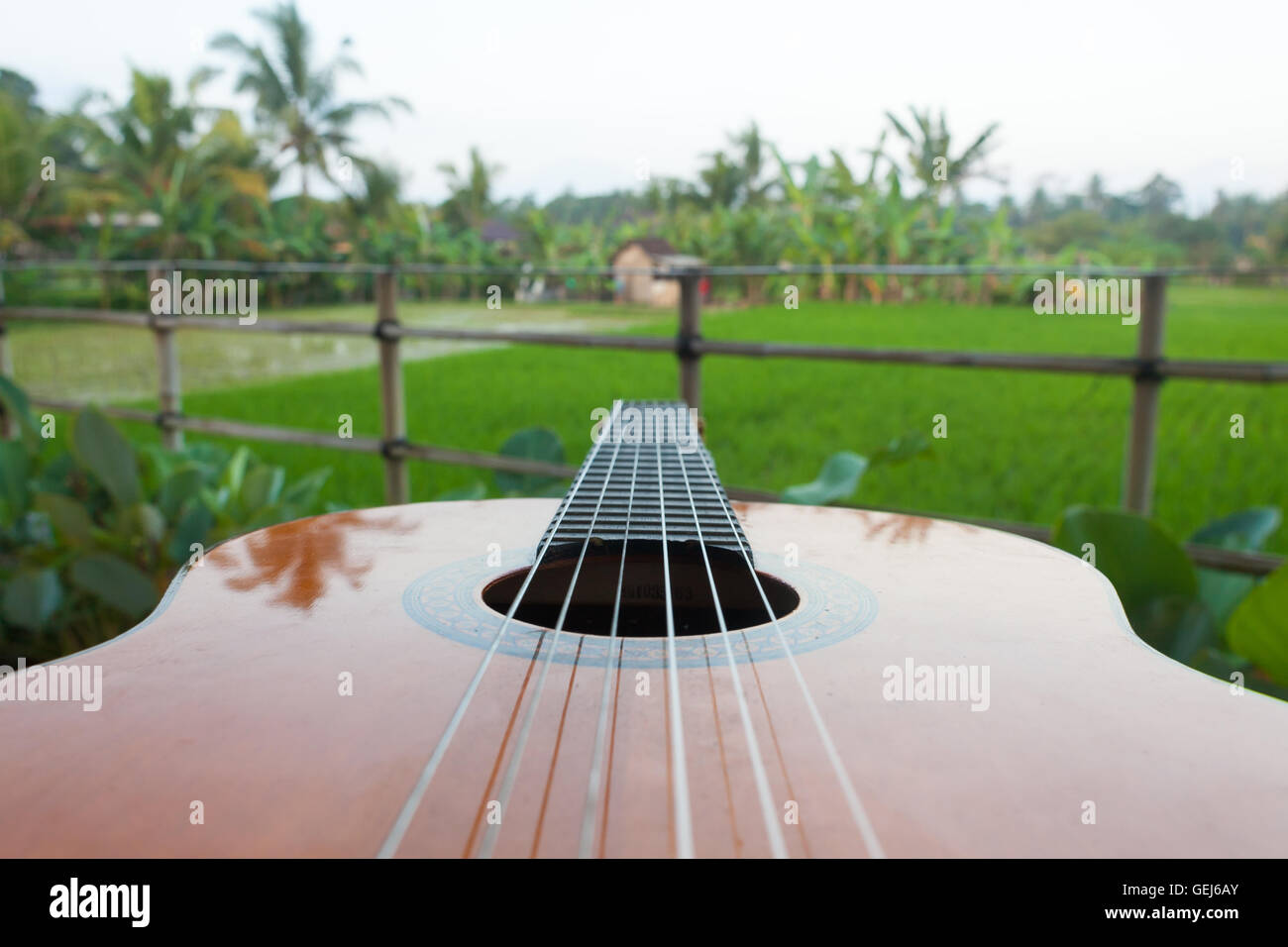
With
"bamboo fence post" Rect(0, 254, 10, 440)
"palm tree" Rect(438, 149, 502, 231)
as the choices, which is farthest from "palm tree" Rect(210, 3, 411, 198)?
"bamboo fence post" Rect(0, 254, 10, 440)

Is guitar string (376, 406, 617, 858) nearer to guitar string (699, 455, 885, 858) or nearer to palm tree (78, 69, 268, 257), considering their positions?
guitar string (699, 455, 885, 858)

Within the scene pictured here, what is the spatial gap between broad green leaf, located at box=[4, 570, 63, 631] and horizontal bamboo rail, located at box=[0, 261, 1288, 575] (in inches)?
37.8

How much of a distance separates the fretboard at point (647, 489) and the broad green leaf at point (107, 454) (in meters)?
1.59

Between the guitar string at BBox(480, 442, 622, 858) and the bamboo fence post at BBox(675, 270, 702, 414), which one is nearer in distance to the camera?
the guitar string at BBox(480, 442, 622, 858)

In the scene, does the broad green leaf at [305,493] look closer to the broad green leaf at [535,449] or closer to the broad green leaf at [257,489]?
the broad green leaf at [257,489]

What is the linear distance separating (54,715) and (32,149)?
1728 cm

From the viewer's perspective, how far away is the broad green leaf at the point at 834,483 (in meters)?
1.96

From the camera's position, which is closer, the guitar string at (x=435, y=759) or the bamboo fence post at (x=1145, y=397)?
the guitar string at (x=435, y=759)

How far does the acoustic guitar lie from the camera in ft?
1.64

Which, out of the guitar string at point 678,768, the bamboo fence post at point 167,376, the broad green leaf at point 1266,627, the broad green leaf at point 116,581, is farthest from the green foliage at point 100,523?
the broad green leaf at point 1266,627

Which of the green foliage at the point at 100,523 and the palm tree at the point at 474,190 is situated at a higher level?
the palm tree at the point at 474,190

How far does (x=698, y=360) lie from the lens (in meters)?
2.61
